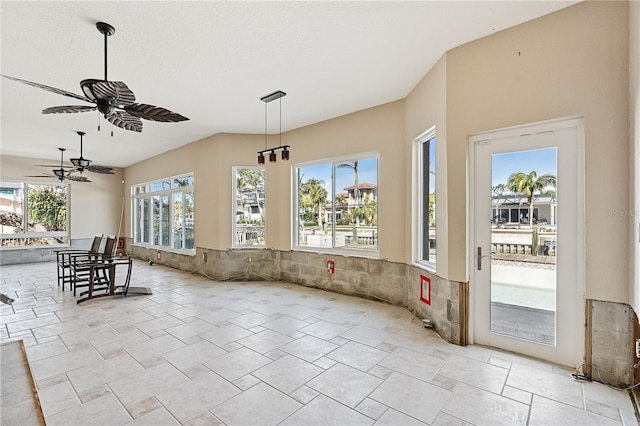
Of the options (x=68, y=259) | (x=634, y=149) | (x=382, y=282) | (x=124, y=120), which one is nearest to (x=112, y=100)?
(x=124, y=120)

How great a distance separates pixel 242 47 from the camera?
10.2 ft

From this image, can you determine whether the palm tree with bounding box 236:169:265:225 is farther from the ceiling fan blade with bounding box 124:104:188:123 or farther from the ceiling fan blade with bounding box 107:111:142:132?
the ceiling fan blade with bounding box 124:104:188:123

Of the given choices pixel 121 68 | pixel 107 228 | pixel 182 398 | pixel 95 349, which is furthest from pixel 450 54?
pixel 107 228

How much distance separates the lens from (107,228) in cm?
998

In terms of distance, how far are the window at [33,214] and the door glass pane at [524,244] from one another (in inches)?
448

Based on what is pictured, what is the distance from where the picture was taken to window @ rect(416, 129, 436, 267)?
3.94 meters

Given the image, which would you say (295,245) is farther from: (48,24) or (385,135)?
(48,24)

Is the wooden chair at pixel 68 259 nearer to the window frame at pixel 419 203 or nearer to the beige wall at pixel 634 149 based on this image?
the window frame at pixel 419 203

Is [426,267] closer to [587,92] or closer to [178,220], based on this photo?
[587,92]

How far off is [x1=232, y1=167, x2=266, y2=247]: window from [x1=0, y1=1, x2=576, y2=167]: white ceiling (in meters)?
1.68

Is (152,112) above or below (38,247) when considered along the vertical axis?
above

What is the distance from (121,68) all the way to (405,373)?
4.39m

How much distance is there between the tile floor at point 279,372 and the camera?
2.07 m

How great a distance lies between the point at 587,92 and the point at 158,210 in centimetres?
926
